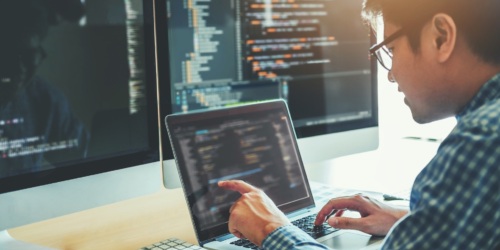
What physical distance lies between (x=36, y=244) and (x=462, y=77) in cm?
80

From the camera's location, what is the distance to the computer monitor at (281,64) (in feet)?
4.39

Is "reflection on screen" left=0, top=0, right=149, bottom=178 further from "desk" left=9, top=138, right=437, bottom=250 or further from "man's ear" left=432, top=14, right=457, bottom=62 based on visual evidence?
"man's ear" left=432, top=14, right=457, bottom=62

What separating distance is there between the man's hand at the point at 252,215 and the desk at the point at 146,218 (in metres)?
0.14

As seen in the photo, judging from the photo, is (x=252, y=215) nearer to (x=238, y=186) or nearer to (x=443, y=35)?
(x=238, y=186)

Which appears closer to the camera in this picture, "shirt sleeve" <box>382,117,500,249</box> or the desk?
"shirt sleeve" <box>382,117,500,249</box>

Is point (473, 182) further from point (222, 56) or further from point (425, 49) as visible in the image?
point (222, 56)

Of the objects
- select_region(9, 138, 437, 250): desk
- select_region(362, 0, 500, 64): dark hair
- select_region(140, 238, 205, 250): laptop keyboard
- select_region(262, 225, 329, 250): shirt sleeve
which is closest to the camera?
select_region(362, 0, 500, 64): dark hair

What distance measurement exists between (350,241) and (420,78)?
34 cm

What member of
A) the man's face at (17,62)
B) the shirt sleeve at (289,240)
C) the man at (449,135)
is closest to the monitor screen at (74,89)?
the man's face at (17,62)

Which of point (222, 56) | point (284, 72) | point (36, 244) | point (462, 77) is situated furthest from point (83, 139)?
point (462, 77)

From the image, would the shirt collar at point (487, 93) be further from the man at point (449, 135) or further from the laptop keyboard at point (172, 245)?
the laptop keyboard at point (172, 245)

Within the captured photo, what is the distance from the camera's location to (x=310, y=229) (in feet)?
4.11

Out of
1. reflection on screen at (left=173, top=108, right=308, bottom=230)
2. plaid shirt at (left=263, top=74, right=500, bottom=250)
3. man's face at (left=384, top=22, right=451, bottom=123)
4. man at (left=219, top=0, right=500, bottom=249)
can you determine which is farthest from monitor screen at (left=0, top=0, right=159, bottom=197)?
plaid shirt at (left=263, top=74, right=500, bottom=250)

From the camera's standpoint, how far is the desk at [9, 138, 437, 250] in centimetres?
126
